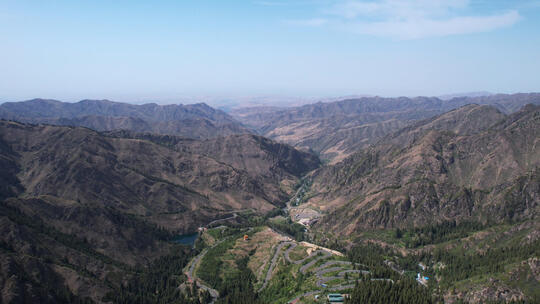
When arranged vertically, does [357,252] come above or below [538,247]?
below

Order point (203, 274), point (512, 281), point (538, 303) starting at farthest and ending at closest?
point (203, 274) < point (512, 281) < point (538, 303)

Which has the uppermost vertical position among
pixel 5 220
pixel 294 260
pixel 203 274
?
pixel 5 220

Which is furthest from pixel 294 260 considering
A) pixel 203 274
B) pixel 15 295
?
pixel 15 295

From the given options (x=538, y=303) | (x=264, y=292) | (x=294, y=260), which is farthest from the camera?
(x=294, y=260)

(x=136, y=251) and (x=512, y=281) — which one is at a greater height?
(x=512, y=281)

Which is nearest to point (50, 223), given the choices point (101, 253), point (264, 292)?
point (101, 253)

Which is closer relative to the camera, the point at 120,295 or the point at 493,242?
the point at 120,295

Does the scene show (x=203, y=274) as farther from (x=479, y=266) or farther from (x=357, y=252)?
(x=479, y=266)

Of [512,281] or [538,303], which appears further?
[512,281]

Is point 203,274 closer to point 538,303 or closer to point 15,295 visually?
point 15,295
